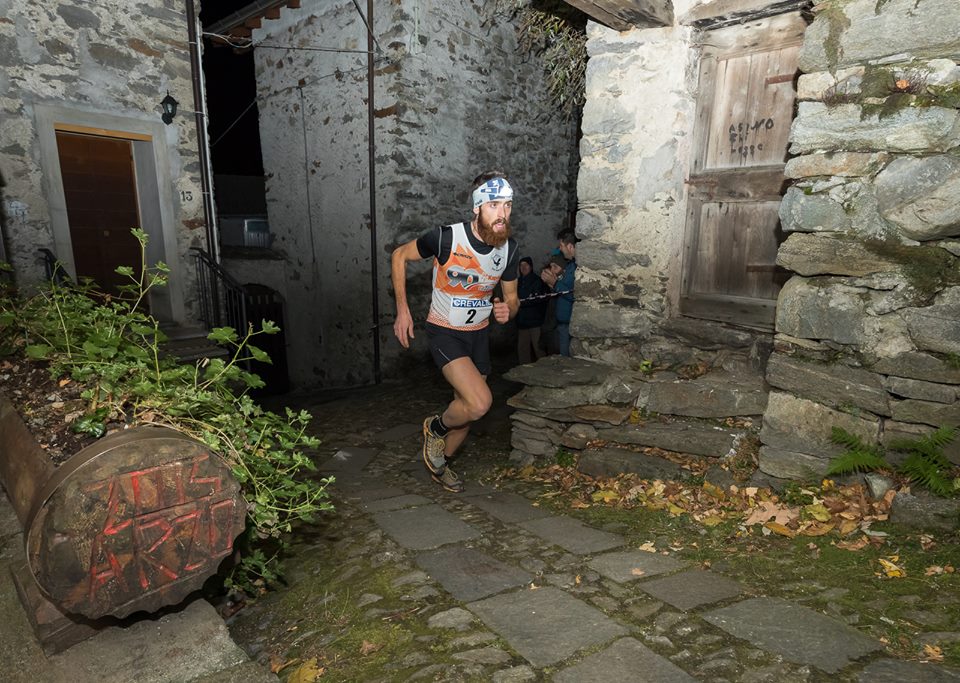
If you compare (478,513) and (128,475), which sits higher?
(128,475)

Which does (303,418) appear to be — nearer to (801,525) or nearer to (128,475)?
(128,475)

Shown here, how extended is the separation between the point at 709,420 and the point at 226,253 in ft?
24.9

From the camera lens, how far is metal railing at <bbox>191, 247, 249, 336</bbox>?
6.98 m

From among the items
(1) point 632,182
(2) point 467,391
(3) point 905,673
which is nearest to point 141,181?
(2) point 467,391

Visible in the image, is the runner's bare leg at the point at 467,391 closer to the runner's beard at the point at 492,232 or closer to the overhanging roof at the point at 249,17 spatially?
the runner's beard at the point at 492,232

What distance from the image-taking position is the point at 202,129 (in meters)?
6.88

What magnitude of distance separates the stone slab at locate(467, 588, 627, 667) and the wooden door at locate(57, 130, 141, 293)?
610cm

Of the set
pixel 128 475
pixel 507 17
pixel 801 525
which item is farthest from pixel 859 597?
pixel 507 17

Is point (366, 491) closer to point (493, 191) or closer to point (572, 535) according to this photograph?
point (572, 535)

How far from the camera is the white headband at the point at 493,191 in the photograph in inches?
139

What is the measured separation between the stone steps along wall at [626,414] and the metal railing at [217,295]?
4.06m

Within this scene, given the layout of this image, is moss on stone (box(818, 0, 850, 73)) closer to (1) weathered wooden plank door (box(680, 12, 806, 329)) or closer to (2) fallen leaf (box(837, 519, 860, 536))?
(1) weathered wooden plank door (box(680, 12, 806, 329))

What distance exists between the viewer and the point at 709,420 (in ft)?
12.1

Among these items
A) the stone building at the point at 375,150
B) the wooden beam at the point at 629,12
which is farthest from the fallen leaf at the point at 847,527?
the stone building at the point at 375,150
